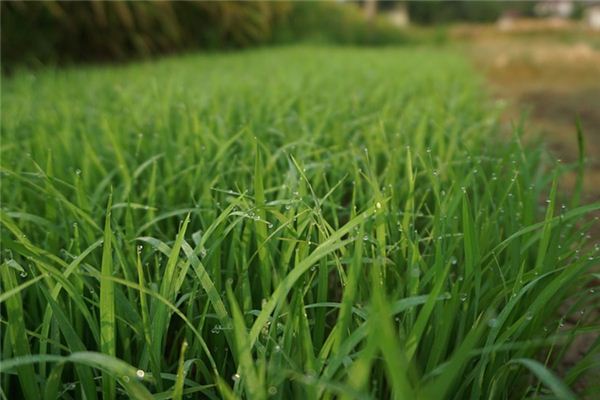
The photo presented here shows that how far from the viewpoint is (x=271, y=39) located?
719 cm

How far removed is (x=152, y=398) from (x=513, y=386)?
460 millimetres

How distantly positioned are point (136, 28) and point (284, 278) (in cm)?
503

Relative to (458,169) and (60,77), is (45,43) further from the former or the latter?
(458,169)

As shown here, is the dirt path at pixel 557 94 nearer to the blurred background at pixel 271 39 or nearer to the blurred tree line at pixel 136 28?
the blurred background at pixel 271 39

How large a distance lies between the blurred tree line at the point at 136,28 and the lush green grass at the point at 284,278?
3.22 metres

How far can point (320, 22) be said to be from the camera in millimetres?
8211

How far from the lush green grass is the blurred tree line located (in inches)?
127

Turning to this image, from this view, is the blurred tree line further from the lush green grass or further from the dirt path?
the lush green grass

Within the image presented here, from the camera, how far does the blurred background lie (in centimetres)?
369

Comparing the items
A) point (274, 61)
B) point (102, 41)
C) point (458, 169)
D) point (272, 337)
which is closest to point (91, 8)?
point (102, 41)

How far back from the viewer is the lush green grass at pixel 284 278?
66cm

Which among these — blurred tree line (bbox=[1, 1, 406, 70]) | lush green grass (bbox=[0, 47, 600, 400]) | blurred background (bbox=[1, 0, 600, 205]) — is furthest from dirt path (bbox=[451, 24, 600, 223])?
blurred tree line (bbox=[1, 1, 406, 70])

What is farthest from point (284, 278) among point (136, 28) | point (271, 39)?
point (271, 39)

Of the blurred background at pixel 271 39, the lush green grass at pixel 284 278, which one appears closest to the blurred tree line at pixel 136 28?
the blurred background at pixel 271 39
